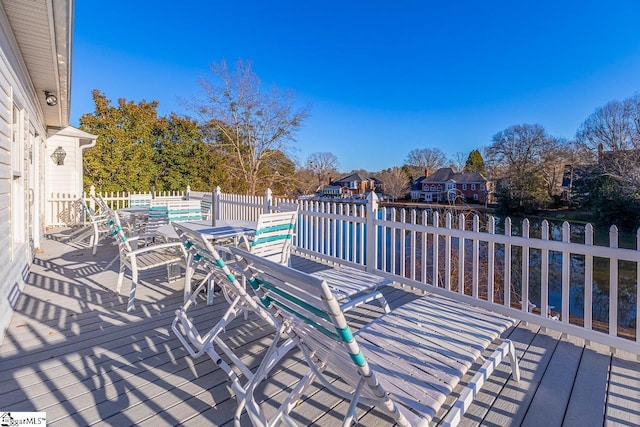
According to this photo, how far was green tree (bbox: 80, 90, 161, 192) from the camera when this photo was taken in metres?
12.0

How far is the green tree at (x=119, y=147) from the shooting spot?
1202 cm

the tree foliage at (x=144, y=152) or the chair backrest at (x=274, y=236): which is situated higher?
the tree foliage at (x=144, y=152)

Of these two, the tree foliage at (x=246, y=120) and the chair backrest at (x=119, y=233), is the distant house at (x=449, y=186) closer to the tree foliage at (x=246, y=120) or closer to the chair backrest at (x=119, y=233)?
the tree foliage at (x=246, y=120)

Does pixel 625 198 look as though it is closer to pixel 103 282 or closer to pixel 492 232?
pixel 492 232

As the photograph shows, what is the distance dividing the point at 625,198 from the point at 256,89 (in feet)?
68.4

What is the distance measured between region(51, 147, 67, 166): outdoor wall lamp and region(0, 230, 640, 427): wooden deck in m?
7.40

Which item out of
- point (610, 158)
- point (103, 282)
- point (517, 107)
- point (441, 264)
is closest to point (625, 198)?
point (610, 158)

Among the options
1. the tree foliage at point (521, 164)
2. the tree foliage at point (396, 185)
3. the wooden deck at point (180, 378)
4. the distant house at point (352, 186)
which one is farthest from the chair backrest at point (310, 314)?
the distant house at point (352, 186)

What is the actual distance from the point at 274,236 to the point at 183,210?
2544mm

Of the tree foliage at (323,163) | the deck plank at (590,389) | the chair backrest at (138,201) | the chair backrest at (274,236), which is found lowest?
the deck plank at (590,389)

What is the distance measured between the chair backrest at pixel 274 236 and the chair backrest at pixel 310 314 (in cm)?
137

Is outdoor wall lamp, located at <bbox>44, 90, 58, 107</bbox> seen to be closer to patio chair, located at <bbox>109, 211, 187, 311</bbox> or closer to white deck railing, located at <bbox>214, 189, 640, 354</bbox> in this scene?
white deck railing, located at <bbox>214, 189, 640, 354</bbox>

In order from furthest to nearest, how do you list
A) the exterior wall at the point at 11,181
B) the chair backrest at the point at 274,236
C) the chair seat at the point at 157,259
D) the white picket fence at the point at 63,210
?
the white picket fence at the point at 63,210 → the chair seat at the point at 157,259 → the chair backrest at the point at 274,236 → the exterior wall at the point at 11,181

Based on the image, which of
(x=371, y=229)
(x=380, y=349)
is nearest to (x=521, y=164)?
(x=371, y=229)
